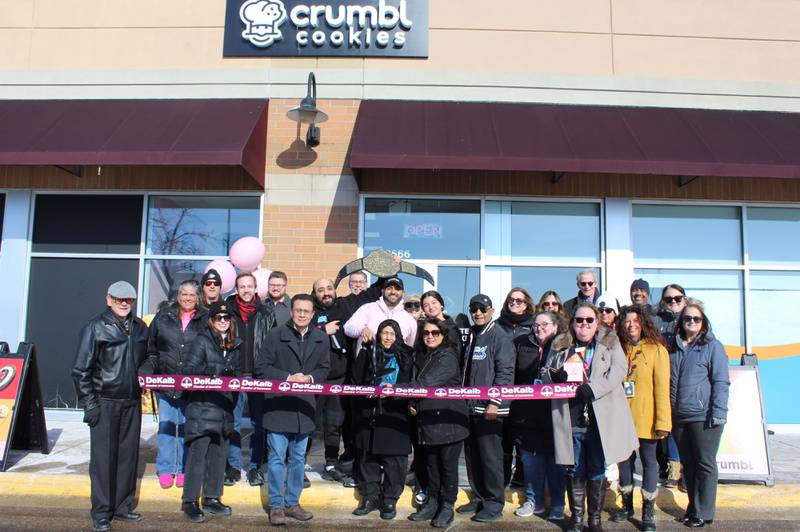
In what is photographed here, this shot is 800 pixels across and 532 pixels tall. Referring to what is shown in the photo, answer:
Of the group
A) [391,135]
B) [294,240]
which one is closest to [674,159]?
[391,135]

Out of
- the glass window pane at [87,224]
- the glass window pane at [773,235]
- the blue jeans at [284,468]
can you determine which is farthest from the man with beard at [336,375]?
the glass window pane at [773,235]

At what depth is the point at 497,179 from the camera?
8.64 meters

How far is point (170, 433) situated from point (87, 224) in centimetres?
484

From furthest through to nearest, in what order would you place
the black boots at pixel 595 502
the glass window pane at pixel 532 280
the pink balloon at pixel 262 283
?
the glass window pane at pixel 532 280 < the pink balloon at pixel 262 283 < the black boots at pixel 595 502

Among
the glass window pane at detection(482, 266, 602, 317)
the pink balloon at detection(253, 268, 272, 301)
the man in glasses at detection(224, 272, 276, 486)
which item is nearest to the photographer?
the man in glasses at detection(224, 272, 276, 486)

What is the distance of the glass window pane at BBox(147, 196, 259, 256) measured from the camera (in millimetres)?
8789

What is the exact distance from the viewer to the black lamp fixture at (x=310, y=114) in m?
7.88

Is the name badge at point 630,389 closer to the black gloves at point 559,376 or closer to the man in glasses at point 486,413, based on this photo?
the black gloves at point 559,376

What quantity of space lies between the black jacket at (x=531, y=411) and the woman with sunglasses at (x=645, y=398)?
2.23ft

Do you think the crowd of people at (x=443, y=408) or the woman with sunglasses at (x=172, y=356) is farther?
the woman with sunglasses at (x=172, y=356)

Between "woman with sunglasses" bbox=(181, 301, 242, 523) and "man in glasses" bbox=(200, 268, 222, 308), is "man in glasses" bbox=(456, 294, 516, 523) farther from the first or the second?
"man in glasses" bbox=(200, 268, 222, 308)

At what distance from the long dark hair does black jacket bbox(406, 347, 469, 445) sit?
1.48 m

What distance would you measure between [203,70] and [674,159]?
22.4 feet

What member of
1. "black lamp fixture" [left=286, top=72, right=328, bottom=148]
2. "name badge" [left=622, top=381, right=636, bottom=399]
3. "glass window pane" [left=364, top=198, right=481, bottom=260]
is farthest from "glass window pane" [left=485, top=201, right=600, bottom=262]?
"name badge" [left=622, top=381, right=636, bottom=399]
